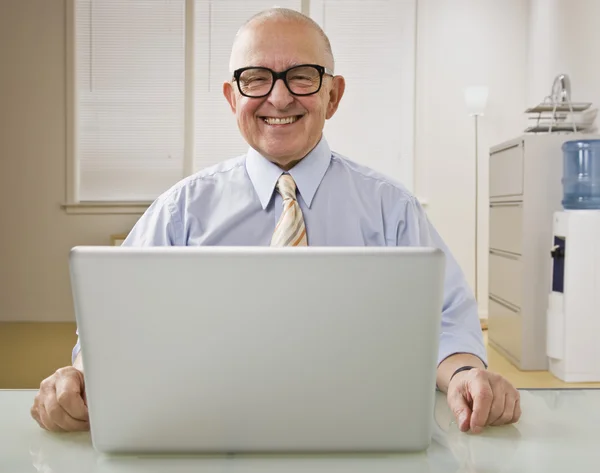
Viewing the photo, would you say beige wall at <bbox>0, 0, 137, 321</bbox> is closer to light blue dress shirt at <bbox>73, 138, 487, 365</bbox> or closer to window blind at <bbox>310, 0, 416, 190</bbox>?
window blind at <bbox>310, 0, 416, 190</bbox>

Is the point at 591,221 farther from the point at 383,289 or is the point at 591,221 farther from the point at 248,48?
the point at 383,289

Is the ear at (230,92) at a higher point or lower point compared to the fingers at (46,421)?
higher

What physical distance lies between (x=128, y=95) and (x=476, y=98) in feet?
9.38

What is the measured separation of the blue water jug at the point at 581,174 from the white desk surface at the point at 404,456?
3.37 metres

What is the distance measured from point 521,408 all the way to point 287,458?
14.7 inches

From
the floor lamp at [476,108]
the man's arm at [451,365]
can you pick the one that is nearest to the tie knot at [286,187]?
the man's arm at [451,365]

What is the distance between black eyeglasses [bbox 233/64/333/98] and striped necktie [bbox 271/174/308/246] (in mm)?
198

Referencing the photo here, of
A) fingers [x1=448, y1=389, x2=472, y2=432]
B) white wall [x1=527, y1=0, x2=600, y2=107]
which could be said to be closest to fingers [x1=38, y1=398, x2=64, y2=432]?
fingers [x1=448, y1=389, x2=472, y2=432]

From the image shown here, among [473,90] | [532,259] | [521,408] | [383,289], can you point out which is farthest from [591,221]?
[383,289]

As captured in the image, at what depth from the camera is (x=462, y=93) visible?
232 inches

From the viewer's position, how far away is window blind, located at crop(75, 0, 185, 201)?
5812 mm

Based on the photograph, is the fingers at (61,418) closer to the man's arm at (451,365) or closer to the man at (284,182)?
the man's arm at (451,365)

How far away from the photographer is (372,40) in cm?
589

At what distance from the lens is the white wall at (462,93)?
586cm
